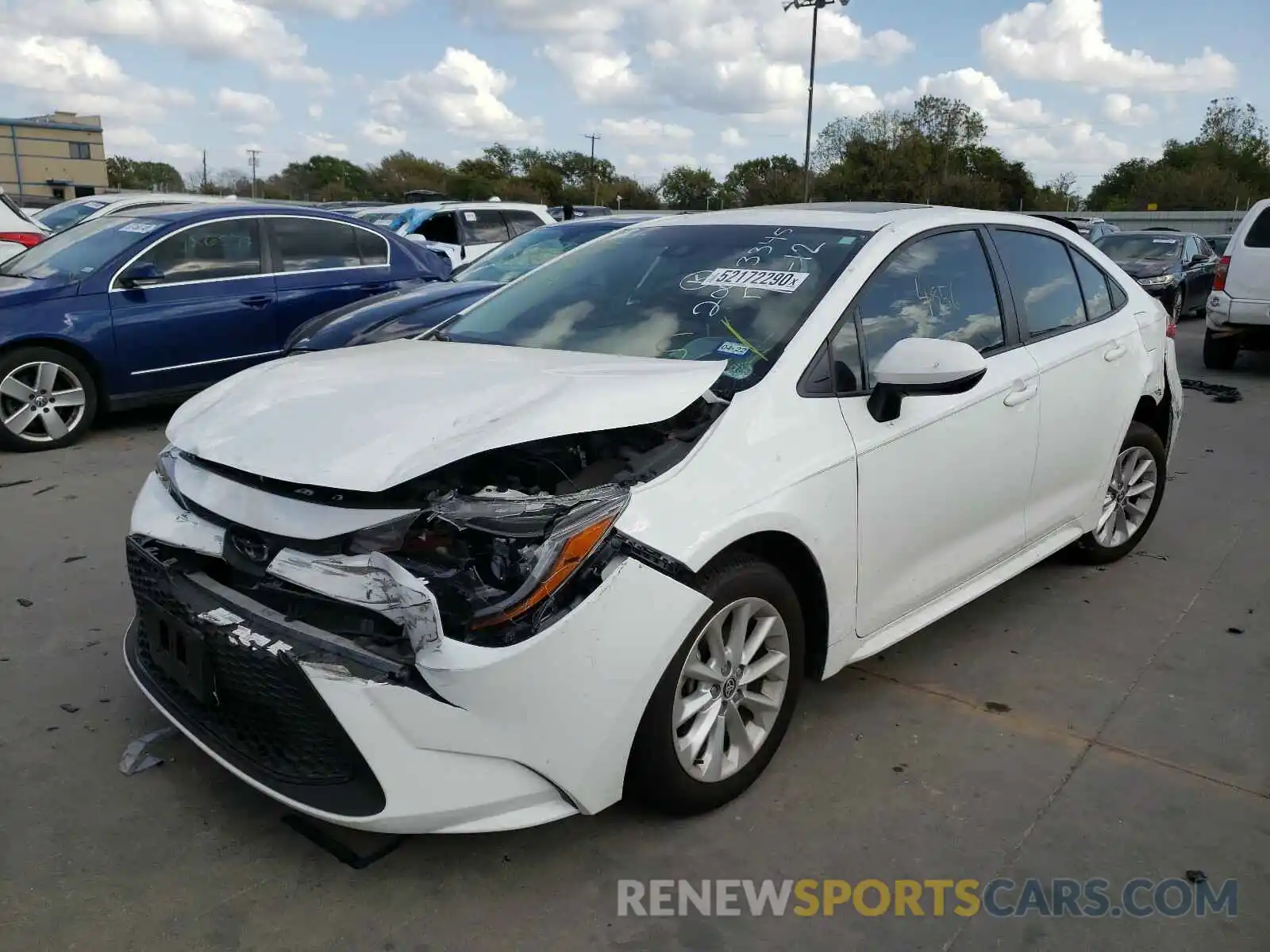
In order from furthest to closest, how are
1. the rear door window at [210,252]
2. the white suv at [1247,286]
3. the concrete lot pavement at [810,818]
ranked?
1. the white suv at [1247,286]
2. the rear door window at [210,252]
3. the concrete lot pavement at [810,818]

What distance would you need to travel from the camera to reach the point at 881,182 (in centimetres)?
6512

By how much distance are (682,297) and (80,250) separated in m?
5.74

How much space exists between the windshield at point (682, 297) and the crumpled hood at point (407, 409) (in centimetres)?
18

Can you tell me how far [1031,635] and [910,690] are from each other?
0.80 m

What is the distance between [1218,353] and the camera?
11.0m

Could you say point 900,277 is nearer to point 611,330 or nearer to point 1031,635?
point 611,330

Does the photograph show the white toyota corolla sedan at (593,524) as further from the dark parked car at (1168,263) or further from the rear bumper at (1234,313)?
the dark parked car at (1168,263)

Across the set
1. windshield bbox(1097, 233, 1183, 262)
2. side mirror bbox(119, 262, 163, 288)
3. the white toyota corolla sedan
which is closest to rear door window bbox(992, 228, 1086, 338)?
the white toyota corolla sedan

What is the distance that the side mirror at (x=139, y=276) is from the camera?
6.98 metres

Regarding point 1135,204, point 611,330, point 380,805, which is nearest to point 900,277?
point 611,330

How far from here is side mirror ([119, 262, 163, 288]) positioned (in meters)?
6.98

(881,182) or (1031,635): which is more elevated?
(881,182)

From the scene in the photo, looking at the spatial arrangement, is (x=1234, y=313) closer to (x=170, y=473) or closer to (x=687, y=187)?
(x=170, y=473)

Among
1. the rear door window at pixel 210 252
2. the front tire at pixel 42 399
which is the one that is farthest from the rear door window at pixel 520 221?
the front tire at pixel 42 399
